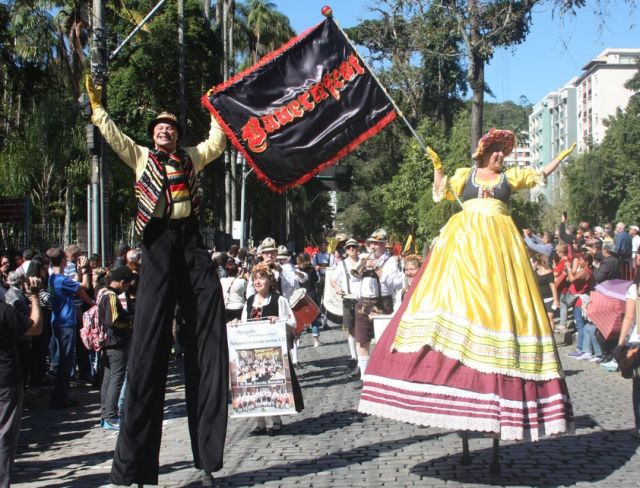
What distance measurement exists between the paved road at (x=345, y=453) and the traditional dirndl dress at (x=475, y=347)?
526 mm

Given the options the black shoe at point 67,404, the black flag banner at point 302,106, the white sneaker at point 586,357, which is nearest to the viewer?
the black flag banner at point 302,106

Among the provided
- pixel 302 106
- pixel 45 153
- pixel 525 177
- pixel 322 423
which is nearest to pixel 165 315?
pixel 302 106

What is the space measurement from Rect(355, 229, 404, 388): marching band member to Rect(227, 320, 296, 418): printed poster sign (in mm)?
2740

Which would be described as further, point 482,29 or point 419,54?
point 419,54

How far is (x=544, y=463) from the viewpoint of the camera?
646cm

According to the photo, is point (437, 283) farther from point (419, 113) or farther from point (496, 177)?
point (419, 113)

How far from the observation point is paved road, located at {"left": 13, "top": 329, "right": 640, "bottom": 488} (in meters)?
6.09

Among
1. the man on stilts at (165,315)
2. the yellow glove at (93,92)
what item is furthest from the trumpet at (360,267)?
the yellow glove at (93,92)

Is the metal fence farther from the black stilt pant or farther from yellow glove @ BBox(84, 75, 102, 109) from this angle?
the black stilt pant

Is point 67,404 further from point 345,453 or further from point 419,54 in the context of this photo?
point 419,54

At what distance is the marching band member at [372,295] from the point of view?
1094cm

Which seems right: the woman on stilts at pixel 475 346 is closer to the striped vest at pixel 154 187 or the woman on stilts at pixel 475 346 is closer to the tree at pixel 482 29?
the striped vest at pixel 154 187

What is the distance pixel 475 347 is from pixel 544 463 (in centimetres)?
131

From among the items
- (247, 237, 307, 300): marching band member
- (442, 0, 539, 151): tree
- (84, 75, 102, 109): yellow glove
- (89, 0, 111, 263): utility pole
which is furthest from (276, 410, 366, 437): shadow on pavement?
(442, 0, 539, 151): tree
